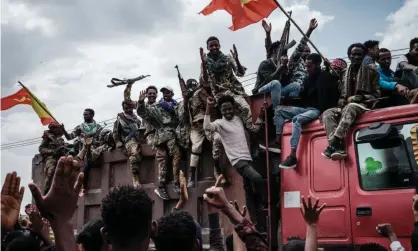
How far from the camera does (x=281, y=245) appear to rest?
459cm

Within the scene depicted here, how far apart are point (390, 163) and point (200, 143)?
2241mm

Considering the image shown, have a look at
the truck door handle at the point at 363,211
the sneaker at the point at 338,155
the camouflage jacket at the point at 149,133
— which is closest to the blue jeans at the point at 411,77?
the sneaker at the point at 338,155

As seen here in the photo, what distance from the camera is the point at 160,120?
6.35 metres

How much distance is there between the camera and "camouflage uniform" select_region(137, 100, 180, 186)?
5828 millimetres

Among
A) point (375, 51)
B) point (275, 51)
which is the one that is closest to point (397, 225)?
point (375, 51)

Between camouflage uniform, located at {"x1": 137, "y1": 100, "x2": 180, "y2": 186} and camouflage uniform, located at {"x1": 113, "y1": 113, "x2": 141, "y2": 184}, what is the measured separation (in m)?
0.30

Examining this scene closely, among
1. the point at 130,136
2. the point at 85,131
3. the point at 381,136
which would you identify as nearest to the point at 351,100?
the point at 381,136

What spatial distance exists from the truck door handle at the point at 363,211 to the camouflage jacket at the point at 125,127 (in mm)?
3315

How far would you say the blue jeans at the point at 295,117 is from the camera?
4.64 meters

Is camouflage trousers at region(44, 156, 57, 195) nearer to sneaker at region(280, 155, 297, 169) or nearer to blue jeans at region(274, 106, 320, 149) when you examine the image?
blue jeans at region(274, 106, 320, 149)

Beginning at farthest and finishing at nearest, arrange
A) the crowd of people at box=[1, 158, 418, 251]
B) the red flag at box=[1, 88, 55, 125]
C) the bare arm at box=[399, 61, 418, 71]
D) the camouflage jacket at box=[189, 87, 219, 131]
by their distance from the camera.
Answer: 1. the red flag at box=[1, 88, 55, 125]
2. the camouflage jacket at box=[189, 87, 219, 131]
3. the bare arm at box=[399, 61, 418, 71]
4. the crowd of people at box=[1, 158, 418, 251]

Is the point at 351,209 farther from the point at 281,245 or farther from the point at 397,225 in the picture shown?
the point at 281,245

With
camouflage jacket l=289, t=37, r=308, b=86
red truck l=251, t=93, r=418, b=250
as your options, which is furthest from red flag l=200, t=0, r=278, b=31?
red truck l=251, t=93, r=418, b=250

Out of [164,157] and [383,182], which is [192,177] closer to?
[164,157]
